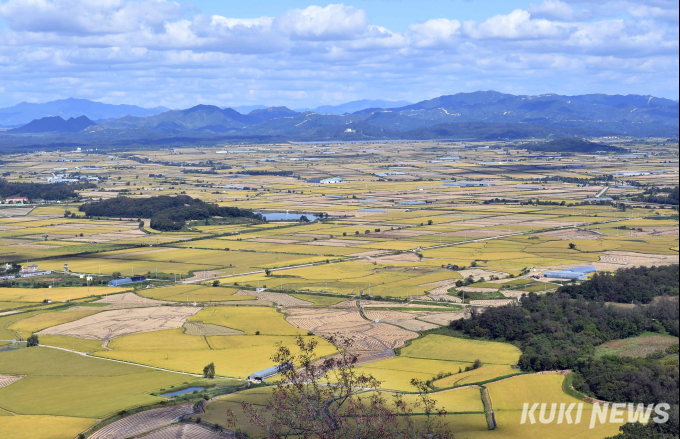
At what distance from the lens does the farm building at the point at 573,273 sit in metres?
60.9

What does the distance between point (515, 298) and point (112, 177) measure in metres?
144

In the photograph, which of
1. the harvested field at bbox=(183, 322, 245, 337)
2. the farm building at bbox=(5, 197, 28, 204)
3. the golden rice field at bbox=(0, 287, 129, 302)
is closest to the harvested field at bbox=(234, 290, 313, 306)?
the harvested field at bbox=(183, 322, 245, 337)

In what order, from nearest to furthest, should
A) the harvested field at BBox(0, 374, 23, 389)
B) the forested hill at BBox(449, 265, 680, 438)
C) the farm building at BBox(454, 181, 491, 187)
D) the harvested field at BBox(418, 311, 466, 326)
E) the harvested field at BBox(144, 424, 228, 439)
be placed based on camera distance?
the harvested field at BBox(144, 424, 228, 439) < the forested hill at BBox(449, 265, 680, 438) < the harvested field at BBox(0, 374, 23, 389) < the harvested field at BBox(418, 311, 466, 326) < the farm building at BBox(454, 181, 491, 187)

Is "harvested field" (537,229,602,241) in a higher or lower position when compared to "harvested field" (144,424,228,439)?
higher

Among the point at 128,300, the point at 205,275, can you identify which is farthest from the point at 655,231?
the point at 128,300

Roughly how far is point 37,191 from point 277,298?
98.2 metres

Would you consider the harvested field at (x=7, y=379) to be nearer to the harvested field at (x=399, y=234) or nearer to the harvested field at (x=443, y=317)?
the harvested field at (x=443, y=317)

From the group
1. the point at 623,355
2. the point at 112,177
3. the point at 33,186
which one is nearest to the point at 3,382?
the point at 623,355

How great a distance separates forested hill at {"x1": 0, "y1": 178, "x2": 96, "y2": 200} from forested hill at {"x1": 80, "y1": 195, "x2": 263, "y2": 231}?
2265 cm

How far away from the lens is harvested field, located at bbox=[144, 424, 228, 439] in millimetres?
33844

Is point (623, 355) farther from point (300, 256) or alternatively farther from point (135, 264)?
point (135, 264)

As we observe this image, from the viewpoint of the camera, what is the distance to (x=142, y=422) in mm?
35594

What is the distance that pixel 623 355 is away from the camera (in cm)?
4231

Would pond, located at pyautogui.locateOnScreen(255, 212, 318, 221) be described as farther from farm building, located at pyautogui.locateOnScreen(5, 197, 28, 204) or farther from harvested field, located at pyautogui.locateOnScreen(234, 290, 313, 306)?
farm building, located at pyautogui.locateOnScreen(5, 197, 28, 204)
